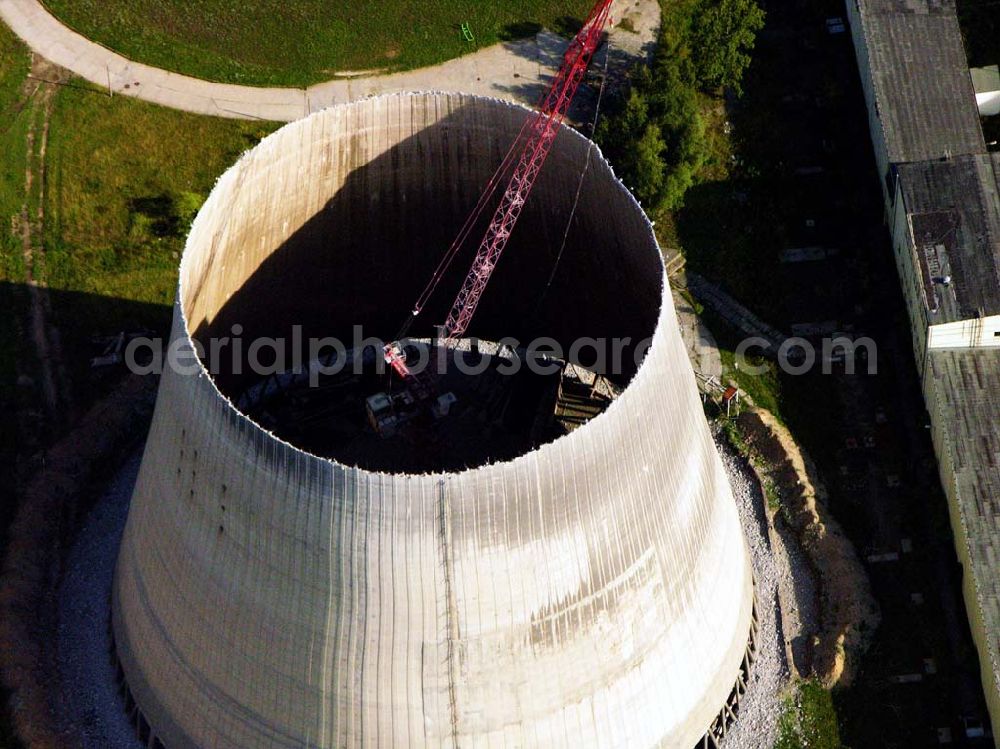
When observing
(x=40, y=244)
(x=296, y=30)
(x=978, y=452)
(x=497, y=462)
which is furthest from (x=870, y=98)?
(x=40, y=244)

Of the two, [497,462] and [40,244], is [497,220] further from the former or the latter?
[40,244]

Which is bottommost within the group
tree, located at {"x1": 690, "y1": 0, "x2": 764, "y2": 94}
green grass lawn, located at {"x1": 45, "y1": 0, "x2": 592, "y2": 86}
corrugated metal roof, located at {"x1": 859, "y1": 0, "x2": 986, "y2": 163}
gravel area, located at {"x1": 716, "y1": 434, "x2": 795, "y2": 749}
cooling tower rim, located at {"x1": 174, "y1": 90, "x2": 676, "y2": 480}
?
gravel area, located at {"x1": 716, "y1": 434, "x2": 795, "y2": 749}

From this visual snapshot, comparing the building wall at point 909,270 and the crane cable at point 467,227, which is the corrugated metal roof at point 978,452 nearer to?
the building wall at point 909,270

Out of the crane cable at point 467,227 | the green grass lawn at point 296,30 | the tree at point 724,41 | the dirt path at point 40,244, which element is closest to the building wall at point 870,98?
the tree at point 724,41

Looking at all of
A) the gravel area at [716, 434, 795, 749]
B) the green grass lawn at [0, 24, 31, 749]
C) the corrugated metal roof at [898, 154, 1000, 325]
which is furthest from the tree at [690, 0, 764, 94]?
the green grass lawn at [0, 24, 31, 749]

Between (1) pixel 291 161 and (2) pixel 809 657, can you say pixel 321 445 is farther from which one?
(2) pixel 809 657

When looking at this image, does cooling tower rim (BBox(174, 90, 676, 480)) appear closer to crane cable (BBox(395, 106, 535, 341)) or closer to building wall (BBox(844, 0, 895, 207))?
crane cable (BBox(395, 106, 535, 341))
